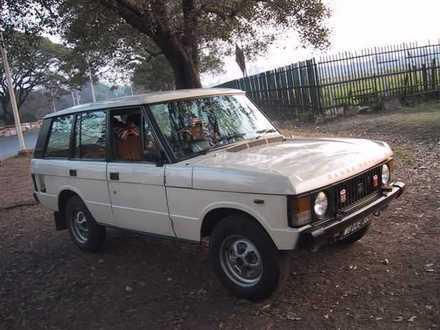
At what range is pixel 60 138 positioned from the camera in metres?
6.36

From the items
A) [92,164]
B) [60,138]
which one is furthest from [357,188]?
[60,138]

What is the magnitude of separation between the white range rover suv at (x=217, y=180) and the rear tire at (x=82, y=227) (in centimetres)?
1

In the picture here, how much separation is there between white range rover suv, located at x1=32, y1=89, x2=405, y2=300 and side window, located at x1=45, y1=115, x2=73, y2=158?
0.5 inches

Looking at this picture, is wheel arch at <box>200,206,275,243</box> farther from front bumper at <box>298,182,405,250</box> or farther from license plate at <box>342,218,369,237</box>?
license plate at <box>342,218,369,237</box>

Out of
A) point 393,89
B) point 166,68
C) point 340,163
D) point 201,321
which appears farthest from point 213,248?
point 166,68

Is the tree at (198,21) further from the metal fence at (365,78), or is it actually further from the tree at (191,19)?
the metal fence at (365,78)

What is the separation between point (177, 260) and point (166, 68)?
94.3 ft

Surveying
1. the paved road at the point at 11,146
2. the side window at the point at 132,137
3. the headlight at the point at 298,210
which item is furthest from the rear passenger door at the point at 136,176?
the paved road at the point at 11,146

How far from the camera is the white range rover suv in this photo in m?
3.99

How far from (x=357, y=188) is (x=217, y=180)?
1201mm

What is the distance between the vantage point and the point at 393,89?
19.0m

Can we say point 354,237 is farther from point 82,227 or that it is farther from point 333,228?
point 82,227

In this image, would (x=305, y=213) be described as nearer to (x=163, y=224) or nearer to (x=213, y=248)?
(x=213, y=248)

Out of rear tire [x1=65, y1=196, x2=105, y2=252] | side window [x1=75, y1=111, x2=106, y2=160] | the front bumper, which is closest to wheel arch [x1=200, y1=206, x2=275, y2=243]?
the front bumper
